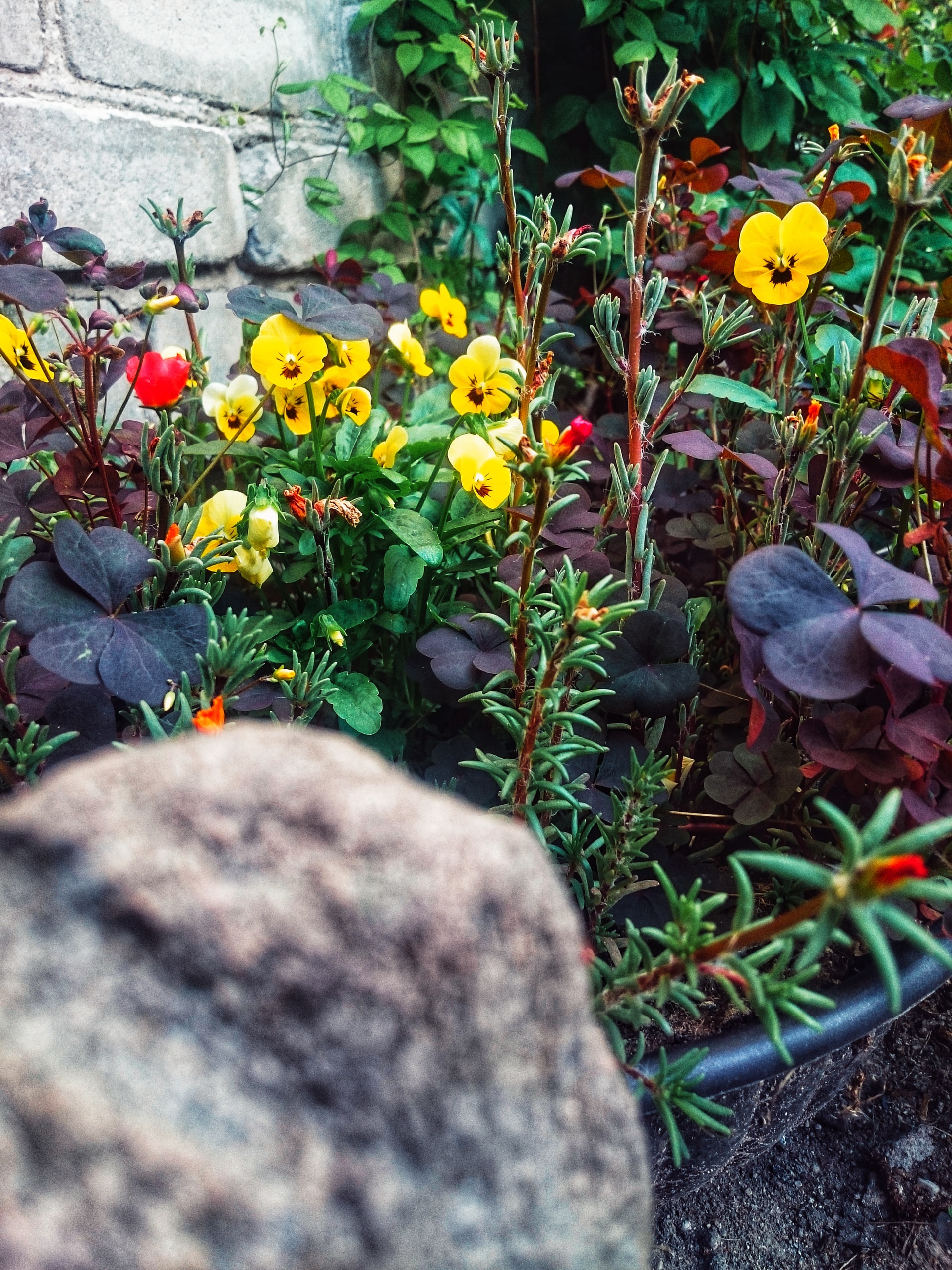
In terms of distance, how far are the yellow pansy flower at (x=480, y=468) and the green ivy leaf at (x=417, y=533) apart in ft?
0.23

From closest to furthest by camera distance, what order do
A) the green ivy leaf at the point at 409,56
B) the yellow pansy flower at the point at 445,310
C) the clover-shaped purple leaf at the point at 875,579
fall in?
the clover-shaped purple leaf at the point at 875,579 → the yellow pansy flower at the point at 445,310 → the green ivy leaf at the point at 409,56

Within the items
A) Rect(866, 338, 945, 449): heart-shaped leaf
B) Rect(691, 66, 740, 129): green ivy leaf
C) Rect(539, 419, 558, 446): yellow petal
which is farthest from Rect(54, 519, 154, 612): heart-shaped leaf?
Rect(691, 66, 740, 129): green ivy leaf

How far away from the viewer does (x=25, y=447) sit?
3.43ft

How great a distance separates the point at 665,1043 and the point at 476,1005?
0.51 meters

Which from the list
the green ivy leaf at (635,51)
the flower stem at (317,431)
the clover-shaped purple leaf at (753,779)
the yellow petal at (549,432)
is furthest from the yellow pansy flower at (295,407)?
the green ivy leaf at (635,51)

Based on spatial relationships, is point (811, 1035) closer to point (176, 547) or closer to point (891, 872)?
point (891, 872)

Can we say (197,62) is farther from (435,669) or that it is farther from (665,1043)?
(665,1043)

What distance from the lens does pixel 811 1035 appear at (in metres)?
0.80

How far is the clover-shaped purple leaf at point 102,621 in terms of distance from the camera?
0.72 m

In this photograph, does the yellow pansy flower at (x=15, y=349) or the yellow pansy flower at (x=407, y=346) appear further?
the yellow pansy flower at (x=407, y=346)

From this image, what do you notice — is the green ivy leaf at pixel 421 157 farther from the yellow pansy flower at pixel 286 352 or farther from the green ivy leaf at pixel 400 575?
the green ivy leaf at pixel 400 575

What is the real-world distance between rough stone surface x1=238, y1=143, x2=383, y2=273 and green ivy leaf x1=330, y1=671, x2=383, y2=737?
5.43 feet

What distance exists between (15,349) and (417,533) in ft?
1.59

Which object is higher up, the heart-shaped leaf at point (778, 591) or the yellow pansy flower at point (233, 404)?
the heart-shaped leaf at point (778, 591)
